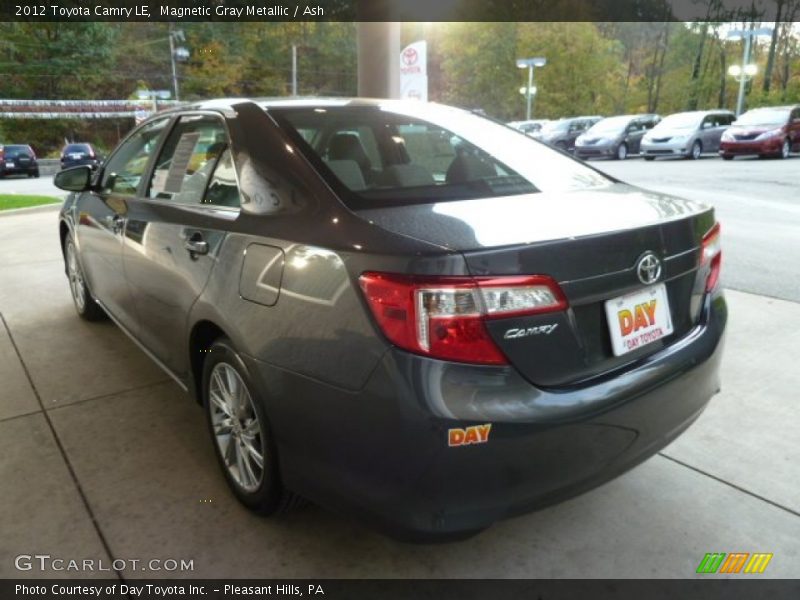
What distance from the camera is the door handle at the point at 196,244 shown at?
8.23 ft

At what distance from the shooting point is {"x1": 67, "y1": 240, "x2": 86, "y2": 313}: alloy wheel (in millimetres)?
4719

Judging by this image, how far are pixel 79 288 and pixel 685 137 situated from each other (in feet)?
65.9

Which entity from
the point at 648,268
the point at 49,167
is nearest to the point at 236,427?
the point at 648,268

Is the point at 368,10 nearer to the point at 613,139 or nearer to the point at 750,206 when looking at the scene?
the point at 750,206

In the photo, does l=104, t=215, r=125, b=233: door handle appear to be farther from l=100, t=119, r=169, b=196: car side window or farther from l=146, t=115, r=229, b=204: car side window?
l=146, t=115, r=229, b=204: car side window

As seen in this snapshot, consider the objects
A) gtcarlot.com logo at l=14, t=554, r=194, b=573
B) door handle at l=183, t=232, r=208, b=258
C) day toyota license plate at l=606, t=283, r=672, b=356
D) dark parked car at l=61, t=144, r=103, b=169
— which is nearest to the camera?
day toyota license plate at l=606, t=283, r=672, b=356

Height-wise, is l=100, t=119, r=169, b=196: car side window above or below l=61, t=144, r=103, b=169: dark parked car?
above

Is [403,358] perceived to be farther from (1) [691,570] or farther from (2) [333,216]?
(1) [691,570]

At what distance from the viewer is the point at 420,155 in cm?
276

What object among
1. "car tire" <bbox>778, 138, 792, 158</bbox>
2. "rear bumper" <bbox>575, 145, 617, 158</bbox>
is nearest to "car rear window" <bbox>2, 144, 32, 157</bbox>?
"rear bumper" <bbox>575, 145, 617, 158</bbox>

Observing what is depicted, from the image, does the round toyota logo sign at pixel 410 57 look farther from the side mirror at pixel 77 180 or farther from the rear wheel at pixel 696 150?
the rear wheel at pixel 696 150

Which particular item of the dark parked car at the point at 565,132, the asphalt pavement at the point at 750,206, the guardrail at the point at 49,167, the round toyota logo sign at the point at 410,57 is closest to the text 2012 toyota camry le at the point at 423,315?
the asphalt pavement at the point at 750,206

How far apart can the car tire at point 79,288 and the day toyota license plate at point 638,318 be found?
3.80 meters

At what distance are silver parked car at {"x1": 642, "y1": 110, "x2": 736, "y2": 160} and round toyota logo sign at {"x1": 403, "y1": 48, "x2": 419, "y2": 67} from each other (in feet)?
45.9
